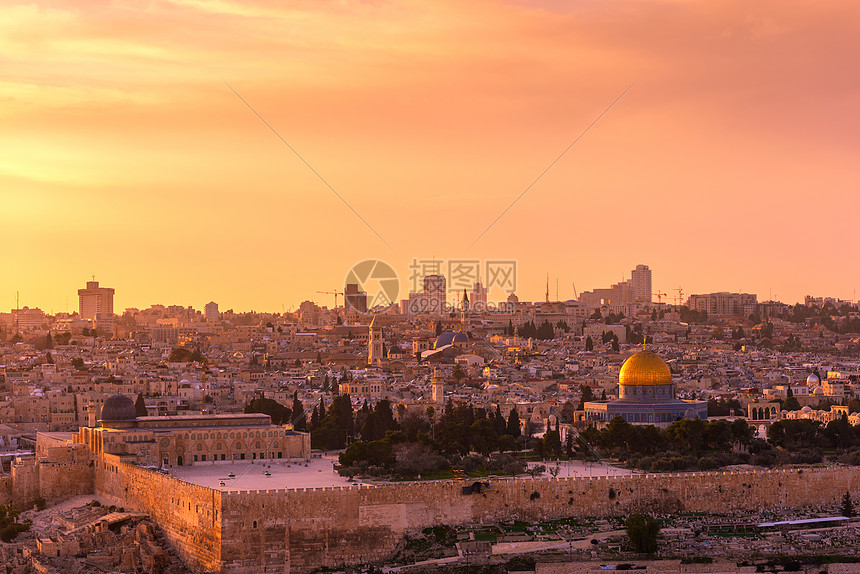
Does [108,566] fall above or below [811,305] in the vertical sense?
below

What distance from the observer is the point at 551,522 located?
3212 centimetres

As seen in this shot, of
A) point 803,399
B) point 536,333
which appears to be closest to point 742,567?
point 803,399

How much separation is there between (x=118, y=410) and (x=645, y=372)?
1784 cm

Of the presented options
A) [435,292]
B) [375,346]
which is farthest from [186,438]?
[435,292]

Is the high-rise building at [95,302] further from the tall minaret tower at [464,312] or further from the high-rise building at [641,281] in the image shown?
the high-rise building at [641,281]

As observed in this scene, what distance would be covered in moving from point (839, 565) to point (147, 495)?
49.7 ft

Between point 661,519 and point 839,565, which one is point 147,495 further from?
point 839,565

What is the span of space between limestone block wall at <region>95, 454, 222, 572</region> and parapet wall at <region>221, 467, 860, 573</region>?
21.3 inches

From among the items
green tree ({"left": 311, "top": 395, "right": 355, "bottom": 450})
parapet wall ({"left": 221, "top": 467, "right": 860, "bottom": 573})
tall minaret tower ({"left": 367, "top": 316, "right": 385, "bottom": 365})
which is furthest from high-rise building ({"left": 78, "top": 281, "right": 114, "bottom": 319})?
parapet wall ({"left": 221, "top": 467, "right": 860, "bottom": 573})

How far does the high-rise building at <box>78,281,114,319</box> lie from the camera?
405ft

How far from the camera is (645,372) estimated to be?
48938 mm

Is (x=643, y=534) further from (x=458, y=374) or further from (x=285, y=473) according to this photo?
(x=458, y=374)

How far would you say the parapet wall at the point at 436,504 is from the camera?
97.7 feet

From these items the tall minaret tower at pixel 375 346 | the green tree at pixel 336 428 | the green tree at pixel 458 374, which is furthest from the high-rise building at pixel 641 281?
the green tree at pixel 336 428
